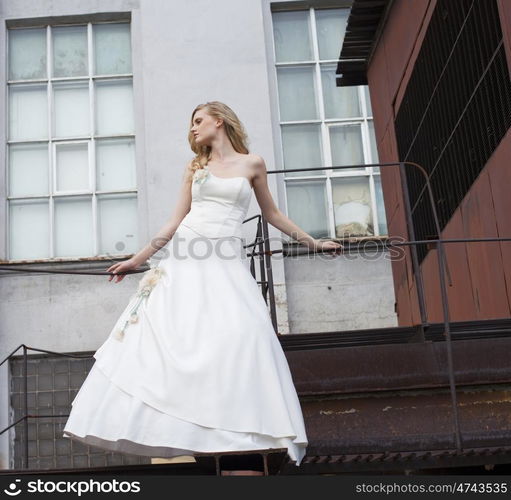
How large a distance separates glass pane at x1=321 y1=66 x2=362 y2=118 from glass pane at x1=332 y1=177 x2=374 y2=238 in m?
1.02

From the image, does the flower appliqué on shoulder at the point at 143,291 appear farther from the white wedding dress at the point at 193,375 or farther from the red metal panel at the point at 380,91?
the red metal panel at the point at 380,91

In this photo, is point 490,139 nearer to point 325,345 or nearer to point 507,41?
point 507,41

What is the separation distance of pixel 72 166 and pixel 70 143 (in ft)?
1.11

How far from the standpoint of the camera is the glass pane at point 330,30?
13.3m

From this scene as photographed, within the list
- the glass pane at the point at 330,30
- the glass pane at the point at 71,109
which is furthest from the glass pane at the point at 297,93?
the glass pane at the point at 71,109

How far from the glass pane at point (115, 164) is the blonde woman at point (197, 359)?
28.7 ft

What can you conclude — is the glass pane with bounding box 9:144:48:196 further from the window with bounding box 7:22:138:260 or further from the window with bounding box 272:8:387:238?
the window with bounding box 272:8:387:238

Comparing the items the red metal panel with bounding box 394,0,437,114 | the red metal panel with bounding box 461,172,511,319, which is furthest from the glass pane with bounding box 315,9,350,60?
the red metal panel with bounding box 461,172,511,319

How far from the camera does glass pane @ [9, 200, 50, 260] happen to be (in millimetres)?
12641

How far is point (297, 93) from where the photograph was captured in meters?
13.2

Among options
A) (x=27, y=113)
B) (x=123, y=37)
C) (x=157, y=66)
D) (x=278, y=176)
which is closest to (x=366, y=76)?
(x=278, y=176)

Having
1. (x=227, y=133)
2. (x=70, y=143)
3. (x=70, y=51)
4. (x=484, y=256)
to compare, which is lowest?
(x=484, y=256)

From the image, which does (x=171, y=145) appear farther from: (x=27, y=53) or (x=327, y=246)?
(x=327, y=246)

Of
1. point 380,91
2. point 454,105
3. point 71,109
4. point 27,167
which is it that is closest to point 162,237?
point 454,105
